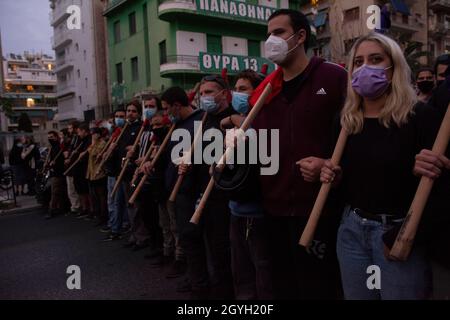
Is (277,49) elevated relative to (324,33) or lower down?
lower down

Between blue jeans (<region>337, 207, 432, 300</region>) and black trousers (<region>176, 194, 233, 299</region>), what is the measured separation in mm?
1441

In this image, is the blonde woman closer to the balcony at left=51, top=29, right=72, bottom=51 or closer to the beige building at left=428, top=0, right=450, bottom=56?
the beige building at left=428, top=0, right=450, bottom=56

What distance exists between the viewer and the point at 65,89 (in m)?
36.2

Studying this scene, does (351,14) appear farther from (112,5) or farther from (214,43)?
(112,5)

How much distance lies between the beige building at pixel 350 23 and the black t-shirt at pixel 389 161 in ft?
38.0

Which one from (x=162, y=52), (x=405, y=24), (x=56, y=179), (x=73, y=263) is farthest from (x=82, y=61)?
(x=73, y=263)

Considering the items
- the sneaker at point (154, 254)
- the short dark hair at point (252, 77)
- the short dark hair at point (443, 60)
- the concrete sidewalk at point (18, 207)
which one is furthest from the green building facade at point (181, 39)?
the short dark hair at point (252, 77)

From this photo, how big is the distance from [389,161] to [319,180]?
432mm

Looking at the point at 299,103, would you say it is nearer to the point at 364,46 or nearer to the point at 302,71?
the point at 302,71

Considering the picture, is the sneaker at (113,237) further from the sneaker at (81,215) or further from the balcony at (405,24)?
the balcony at (405,24)

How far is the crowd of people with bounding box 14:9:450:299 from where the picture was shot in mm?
1865

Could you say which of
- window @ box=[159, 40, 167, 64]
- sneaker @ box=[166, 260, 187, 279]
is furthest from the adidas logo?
window @ box=[159, 40, 167, 64]

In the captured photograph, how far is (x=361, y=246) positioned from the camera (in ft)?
6.50
